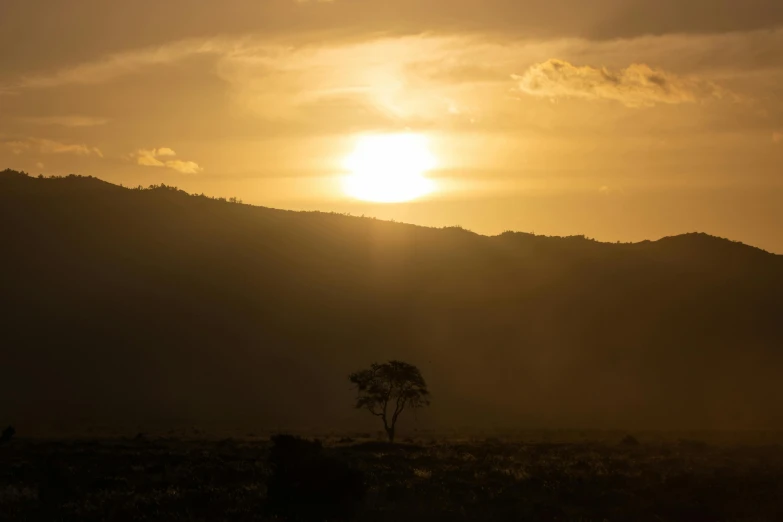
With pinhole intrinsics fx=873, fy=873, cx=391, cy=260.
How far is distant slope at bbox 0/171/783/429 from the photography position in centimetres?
9538

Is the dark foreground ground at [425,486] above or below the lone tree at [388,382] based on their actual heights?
below

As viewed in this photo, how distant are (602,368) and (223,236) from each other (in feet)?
179

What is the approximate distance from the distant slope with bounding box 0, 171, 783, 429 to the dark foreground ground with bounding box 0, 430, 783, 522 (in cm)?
5299

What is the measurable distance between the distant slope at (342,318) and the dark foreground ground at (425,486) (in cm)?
5299

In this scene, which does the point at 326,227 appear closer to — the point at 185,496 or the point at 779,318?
the point at 779,318

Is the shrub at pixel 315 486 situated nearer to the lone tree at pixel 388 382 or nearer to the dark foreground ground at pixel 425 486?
the dark foreground ground at pixel 425 486

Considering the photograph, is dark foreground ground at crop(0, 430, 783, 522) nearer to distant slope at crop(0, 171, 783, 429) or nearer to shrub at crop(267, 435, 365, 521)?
shrub at crop(267, 435, 365, 521)

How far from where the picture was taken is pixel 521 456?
3869 cm

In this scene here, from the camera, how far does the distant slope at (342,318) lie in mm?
95375

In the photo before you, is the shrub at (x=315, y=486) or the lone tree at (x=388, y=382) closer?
the shrub at (x=315, y=486)

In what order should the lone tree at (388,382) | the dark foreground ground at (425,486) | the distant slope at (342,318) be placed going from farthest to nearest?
the distant slope at (342,318) → the lone tree at (388,382) → the dark foreground ground at (425,486)

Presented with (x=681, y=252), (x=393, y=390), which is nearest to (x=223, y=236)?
(x=393, y=390)

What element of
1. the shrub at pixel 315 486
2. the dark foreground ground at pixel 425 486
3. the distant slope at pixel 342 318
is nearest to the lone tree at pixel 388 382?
the dark foreground ground at pixel 425 486

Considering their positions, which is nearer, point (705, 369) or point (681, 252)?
point (705, 369)
